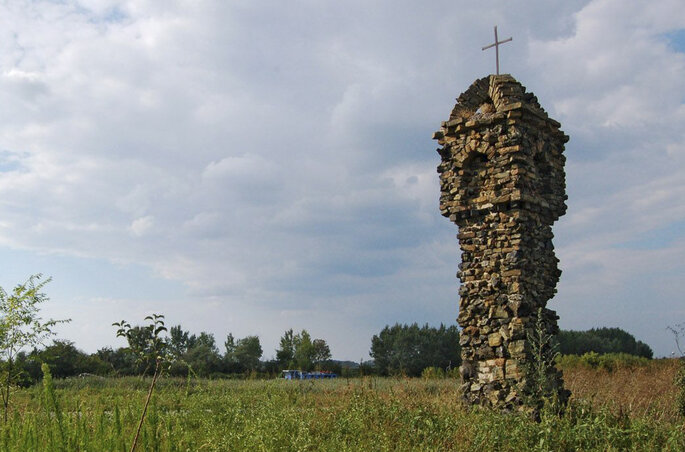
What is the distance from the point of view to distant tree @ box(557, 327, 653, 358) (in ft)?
118

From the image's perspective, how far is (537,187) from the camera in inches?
400

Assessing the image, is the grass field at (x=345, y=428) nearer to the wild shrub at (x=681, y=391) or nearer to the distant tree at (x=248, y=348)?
the wild shrub at (x=681, y=391)

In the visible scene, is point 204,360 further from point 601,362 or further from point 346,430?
point 346,430

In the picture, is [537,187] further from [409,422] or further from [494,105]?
[409,422]

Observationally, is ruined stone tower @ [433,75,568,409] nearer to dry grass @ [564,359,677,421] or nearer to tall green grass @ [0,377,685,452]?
tall green grass @ [0,377,685,452]

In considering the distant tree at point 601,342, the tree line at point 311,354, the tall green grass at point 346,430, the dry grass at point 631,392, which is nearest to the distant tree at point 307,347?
the tree line at point 311,354

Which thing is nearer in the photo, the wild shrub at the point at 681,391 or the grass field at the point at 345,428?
the grass field at the point at 345,428

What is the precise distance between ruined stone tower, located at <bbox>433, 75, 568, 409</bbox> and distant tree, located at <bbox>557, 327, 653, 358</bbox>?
87.3 feet

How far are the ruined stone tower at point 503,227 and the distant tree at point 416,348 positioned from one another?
23.5 meters

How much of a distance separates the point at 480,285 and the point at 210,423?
5148 mm

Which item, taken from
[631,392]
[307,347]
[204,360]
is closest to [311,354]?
[307,347]

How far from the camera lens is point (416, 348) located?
35688mm

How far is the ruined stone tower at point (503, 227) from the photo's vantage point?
9188 millimetres

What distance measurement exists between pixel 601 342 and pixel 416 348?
1266 centimetres
